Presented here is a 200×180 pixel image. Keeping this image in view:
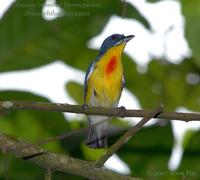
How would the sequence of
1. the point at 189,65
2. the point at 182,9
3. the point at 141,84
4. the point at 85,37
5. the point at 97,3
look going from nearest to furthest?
the point at 182,9 < the point at 97,3 < the point at 85,37 < the point at 141,84 < the point at 189,65

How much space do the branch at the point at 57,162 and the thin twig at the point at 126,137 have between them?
0.06m

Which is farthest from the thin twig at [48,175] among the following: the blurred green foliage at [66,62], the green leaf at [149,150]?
the green leaf at [149,150]

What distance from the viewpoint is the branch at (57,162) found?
343cm

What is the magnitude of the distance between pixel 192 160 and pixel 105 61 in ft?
6.49

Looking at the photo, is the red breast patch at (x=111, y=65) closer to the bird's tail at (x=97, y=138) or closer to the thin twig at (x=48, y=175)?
the bird's tail at (x=97, y=138)

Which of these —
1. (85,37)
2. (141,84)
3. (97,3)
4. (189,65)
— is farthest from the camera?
(189,65)

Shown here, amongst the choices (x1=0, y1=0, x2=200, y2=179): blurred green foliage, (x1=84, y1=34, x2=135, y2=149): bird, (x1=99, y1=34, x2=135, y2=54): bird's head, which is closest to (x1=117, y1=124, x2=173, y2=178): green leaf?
(x1=0, y1=0, x2=200, y2=179): blurred green foliage

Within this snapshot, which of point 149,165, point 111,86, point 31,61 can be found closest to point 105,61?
point 111,86

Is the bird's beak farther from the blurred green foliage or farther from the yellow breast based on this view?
the blurred green foliage

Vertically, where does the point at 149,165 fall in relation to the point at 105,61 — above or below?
below

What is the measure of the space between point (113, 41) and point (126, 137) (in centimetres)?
312

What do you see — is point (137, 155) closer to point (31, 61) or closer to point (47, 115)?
point (47, 115)

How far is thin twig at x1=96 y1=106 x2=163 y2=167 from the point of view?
10.6 feet

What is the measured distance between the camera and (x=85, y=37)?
5199 mm
